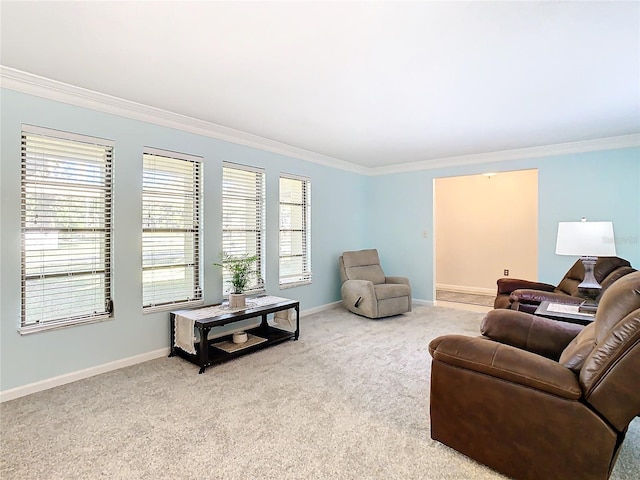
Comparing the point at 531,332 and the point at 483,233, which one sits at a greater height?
the point at 483,233

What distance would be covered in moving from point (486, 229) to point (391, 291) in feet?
9.89

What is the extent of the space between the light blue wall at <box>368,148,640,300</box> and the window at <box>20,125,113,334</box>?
434cm

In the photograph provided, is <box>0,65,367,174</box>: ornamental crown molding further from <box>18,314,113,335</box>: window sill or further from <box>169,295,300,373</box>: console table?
<box>169,295,300,373</box>: console table

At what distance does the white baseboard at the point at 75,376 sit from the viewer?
256cm

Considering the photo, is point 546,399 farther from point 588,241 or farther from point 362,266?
point 362,266

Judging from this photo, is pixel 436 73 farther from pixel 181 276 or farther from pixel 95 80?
pixel 181 276

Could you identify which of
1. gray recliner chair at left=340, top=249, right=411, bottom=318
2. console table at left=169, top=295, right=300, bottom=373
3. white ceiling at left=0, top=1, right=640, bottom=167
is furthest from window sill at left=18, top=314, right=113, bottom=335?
gray recliner chair at left=340, top=249, right=411, bottom=318

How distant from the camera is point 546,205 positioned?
477cm

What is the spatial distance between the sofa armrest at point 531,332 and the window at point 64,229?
10.3 feet

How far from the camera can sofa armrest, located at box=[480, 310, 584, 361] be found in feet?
7.09

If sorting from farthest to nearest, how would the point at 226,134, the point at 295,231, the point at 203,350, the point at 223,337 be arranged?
the point at 295,231 → the point at 226,134 → the point at 223,337 → the point at 203,350

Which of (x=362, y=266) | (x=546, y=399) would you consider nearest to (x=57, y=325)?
(x=546, y=399)

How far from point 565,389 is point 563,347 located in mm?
755

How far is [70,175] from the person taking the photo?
2854mm
